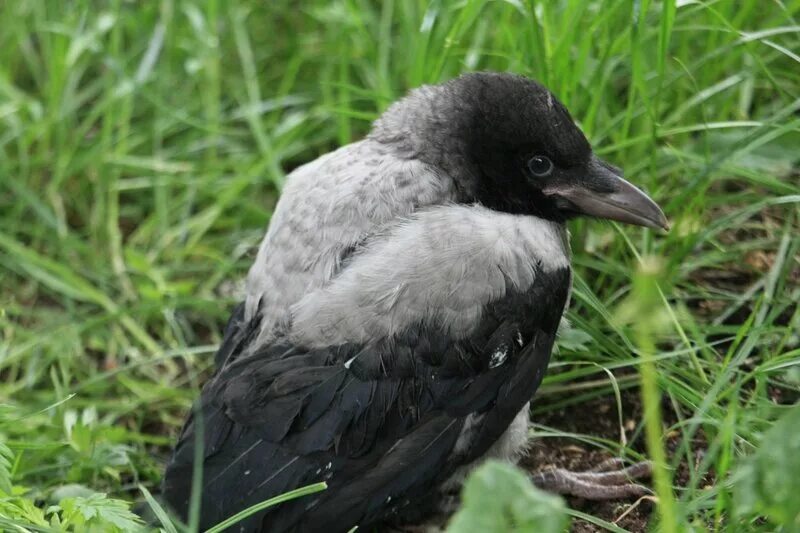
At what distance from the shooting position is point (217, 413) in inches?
103

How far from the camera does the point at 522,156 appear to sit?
9.18ft

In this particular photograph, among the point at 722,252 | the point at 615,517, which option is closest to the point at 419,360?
the point at 615,517

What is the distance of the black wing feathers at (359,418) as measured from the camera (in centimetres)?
249

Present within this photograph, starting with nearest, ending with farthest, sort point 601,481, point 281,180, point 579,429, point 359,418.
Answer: point 359,418 < point 601,481 < point 579,429 < point 281,180

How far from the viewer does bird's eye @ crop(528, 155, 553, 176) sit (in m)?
2.80

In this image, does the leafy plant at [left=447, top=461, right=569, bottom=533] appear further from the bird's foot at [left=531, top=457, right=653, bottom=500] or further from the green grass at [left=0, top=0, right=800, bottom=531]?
the bird's foot at [left=531, top=457, right=653, bottom=500]

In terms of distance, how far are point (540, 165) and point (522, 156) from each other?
0.18 ft

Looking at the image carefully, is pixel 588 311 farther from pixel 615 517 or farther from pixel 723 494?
pixel 723 494

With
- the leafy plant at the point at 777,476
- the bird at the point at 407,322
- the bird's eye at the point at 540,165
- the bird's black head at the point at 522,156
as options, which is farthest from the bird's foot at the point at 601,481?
the leafy plant at the point at 777,476

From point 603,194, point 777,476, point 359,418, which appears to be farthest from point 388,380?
point 777,476

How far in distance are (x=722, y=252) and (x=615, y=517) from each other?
94 centimetres

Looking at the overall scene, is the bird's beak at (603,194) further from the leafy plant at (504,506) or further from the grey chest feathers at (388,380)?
the leafy plant at (504,506)

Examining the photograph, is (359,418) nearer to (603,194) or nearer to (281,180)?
(603,194)

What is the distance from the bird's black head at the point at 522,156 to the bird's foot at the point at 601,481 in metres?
0.64
